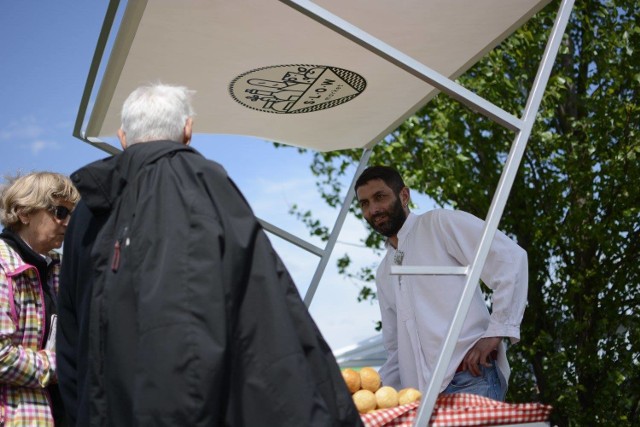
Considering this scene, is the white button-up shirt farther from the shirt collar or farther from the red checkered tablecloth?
the red checkered tablecloth

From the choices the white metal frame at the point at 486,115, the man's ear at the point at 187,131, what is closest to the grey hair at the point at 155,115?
the man's ear at the point at 187,131

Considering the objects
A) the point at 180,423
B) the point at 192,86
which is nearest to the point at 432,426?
the point at 180,423

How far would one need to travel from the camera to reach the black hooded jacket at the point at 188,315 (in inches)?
63.2

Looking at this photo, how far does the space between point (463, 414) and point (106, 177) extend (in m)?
1.31

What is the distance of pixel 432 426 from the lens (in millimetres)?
2334

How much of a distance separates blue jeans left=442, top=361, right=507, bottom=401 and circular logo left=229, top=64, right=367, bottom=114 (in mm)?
1383

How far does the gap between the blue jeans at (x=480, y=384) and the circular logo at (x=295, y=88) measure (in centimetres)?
138

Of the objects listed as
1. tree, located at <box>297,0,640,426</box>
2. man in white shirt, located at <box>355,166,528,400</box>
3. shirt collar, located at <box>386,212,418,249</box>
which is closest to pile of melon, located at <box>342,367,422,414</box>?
man in white shirt, located at <box>355,166,528,400</box>

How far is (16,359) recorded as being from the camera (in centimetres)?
246

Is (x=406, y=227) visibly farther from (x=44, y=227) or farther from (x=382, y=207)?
(x=44, y=227)

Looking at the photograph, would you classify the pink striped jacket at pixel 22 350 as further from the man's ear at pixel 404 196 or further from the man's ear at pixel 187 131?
the man's ear at pixel 404 196

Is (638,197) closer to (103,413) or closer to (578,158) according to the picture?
(578,158)

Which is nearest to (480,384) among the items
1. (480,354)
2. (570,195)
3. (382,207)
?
(480,354)

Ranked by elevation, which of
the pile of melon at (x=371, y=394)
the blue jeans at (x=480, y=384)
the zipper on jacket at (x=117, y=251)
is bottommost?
the blue jeans at (x=480, y=384)
